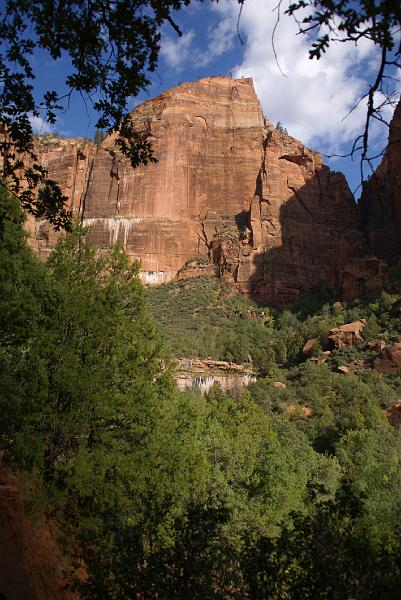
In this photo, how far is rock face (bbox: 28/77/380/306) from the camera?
68562 millimetres

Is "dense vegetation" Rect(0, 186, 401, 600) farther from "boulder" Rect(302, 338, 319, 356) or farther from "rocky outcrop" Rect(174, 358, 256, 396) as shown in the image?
"boulder" Rect(302, 338, 319, 356)

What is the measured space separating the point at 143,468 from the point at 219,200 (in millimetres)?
68531

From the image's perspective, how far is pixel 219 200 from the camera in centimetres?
7500

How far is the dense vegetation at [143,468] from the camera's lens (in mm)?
3994

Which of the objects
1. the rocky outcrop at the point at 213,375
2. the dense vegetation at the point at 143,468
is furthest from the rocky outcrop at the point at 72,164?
the dense vegetation at the point at 143,468

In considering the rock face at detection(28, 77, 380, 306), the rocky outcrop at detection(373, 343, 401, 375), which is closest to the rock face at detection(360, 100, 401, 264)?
the rock face at detection(28, 77, 380, 306)

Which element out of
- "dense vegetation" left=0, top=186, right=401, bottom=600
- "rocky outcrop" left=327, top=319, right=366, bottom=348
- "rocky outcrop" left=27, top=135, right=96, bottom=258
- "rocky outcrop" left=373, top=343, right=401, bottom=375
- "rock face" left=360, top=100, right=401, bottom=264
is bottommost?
"dense vegetation" left=0, top=186, right=401, bottom=600

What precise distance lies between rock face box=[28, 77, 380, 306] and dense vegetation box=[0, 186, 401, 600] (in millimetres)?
46528

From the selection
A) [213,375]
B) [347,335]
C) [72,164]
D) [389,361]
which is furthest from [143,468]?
[72,164]

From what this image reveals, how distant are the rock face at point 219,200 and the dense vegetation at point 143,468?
153ft

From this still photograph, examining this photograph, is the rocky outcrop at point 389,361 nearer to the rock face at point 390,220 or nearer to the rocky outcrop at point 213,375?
the rocky outcrop at point 213,375

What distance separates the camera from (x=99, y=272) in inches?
410

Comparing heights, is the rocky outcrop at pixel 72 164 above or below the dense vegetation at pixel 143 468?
above

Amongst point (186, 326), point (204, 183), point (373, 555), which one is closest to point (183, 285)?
point (186, 326)
